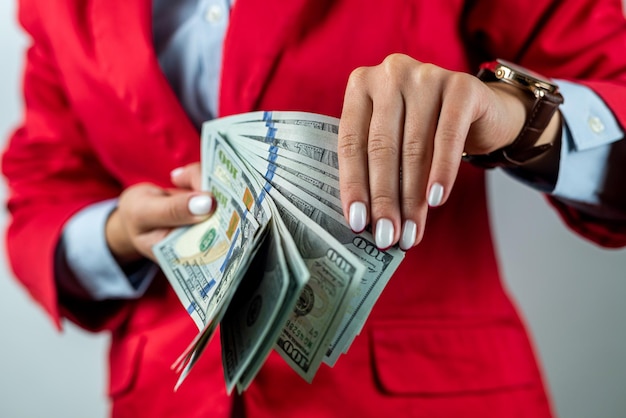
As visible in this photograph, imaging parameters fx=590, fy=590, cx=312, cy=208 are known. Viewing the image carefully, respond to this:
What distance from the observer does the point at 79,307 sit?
78cm

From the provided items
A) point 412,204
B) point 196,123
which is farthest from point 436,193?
point 196,123

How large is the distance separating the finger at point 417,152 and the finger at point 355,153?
1.0 inches

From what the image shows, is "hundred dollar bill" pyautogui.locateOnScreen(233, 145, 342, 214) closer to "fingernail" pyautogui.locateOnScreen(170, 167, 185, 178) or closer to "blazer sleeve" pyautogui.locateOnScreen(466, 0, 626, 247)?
"fingernail" pyautogui.locateOnScreen(170, 167, 185, 178)

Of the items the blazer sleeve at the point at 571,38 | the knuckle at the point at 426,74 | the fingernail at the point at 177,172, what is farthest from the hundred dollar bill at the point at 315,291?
the blazer sleeve at the point at 571,38

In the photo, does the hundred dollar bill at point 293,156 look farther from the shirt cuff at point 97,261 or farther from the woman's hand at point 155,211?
the shirt cuff at point 97,261

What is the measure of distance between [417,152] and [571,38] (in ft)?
1.08

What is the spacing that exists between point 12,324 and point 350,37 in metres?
0.91

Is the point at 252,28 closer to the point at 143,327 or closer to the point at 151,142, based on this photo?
the point at 151,142

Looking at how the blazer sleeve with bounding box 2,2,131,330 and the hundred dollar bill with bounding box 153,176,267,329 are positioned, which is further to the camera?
the blazer sleeve with bounding box 2,2,131,330

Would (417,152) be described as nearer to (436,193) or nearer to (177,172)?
(436,193)

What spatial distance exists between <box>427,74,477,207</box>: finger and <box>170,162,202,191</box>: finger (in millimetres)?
297

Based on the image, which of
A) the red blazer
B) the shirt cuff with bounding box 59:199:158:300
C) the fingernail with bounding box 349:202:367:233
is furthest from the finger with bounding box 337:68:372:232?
the shirt cuff with bounding box 59:199:158:300

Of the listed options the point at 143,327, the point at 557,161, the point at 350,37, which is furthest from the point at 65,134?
the point at 557,161

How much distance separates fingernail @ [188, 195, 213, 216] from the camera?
56 centimetres
